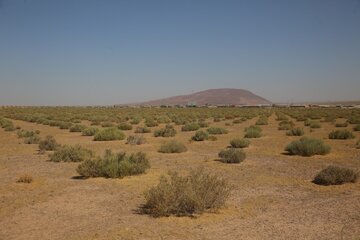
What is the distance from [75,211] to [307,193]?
20.5 feet

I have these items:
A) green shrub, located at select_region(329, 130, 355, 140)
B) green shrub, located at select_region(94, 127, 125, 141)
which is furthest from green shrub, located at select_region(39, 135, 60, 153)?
green shrub, located at select_region(329, 130, 355, 140)

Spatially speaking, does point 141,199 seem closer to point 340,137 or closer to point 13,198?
point 13,198

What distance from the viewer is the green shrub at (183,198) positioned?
9.38 meters

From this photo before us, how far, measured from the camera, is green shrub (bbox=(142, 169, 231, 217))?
938 cm

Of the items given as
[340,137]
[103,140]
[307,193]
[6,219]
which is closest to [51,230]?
[6,219]

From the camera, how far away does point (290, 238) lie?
786 cm

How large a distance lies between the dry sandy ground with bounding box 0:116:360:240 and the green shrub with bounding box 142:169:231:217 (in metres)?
0.29

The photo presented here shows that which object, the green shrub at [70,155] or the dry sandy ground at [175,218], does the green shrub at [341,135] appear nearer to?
the dry sandy ground at [175,218]

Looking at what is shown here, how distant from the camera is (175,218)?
9234mm

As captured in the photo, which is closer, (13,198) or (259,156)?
(13,198)

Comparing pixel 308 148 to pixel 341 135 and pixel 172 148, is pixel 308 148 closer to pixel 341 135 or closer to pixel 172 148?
pixel 172 148

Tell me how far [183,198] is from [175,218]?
1.57 ft

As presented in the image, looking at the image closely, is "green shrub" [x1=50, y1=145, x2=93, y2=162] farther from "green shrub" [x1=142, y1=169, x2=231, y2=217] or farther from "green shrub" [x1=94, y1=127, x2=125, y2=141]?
"green shrub" [x1=94, y1=127, x2=125, y2=141]

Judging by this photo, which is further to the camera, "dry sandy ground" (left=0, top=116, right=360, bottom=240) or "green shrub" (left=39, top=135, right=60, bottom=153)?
"green shrub" (left=39, top=135, right=60, bottom=153)
